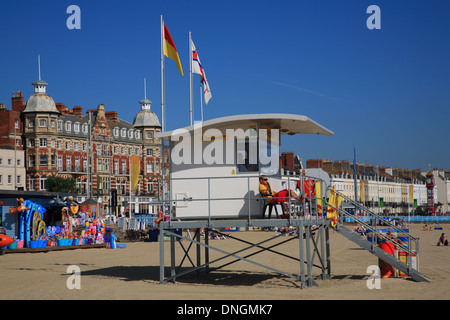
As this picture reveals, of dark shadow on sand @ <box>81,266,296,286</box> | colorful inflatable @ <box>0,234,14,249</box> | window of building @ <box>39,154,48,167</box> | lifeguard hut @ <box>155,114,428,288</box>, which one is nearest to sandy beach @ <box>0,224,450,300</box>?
dark shadow on sand @ <box>81,266,296,286</box>

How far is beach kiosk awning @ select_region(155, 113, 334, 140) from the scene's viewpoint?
17906 millimetres

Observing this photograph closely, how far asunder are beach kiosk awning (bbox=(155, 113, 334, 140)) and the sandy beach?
467cm

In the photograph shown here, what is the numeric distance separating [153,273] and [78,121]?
67.9m

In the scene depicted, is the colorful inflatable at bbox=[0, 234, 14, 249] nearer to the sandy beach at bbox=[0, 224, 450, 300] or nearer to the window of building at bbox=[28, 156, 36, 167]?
the sandy beach at bbox=[0, 224, 450, 300]

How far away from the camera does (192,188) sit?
18953mm

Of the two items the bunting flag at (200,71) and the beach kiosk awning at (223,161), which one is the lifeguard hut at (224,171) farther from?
the bunting flag at (200,71)

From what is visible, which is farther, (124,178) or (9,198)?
(124,178)

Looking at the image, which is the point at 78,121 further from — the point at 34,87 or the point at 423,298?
the point at 423,298

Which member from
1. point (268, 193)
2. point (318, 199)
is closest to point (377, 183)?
point (318, 199)

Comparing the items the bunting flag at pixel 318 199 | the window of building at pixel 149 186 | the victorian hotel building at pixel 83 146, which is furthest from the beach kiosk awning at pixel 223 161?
the window of building at pixel 149 186

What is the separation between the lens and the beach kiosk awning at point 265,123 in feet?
58.7

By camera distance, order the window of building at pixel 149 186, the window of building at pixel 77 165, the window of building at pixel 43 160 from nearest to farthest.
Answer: the window of building at pixel 43 160
the window of building at pixel 77 165
the window of building at pixel 149 186

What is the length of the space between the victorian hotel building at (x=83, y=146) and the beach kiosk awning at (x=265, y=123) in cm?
5270
